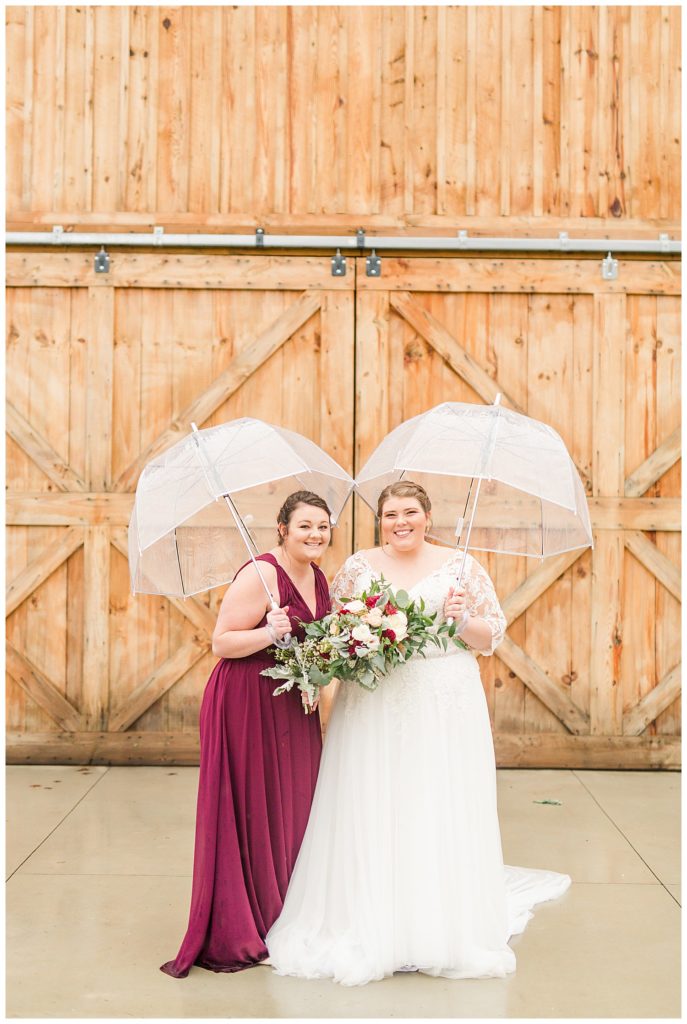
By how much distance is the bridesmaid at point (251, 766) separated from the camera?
422cm

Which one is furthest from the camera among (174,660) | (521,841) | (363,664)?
(174,660)

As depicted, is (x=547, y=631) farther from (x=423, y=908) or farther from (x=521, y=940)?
(x=423, y=908)

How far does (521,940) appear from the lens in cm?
458

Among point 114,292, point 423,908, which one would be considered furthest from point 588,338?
point 423,908

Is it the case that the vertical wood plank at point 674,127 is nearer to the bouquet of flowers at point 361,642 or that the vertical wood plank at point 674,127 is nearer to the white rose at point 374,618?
the bouquet of flowers at point 361,642

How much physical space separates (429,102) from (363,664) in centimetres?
496

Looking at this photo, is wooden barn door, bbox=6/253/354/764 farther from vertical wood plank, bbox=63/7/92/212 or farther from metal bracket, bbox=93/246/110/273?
vertical wood plank, bbox=63/7/92/212

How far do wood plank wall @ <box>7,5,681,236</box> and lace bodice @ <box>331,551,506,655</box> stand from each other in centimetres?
383

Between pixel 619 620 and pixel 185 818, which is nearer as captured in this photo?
pixel 185 818

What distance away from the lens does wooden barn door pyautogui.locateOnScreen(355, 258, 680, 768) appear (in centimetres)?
752

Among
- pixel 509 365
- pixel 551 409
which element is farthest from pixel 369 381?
pixel 551 409

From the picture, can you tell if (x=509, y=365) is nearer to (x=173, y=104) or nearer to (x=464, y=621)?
(x=173, y=104)

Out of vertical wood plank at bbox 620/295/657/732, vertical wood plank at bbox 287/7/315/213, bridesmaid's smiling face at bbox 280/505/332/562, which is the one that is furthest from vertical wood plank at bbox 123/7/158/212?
bridesmaid's smiling face at bbox 280/505/332/562

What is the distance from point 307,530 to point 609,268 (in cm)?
427
